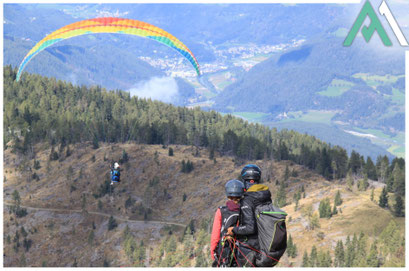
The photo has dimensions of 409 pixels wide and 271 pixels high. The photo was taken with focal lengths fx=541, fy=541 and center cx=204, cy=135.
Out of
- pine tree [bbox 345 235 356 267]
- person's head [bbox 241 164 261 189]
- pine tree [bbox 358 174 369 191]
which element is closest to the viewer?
person's head [bbox 241 164 261 189]

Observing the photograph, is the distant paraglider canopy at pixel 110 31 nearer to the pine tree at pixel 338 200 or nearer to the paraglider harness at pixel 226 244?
the paraglider harness at pixel 226 244

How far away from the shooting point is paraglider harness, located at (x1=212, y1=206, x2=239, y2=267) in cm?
1719

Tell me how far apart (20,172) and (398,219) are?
337 ft

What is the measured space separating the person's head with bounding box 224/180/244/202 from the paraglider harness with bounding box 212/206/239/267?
57 centimetres

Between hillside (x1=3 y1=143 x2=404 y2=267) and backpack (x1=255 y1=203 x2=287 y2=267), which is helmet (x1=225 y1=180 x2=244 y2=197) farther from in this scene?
hillside (x1=3 y1=143 x2=404 y2=267)

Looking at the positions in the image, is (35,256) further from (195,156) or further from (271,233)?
(271,233)

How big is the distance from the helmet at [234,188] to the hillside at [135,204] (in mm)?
73784

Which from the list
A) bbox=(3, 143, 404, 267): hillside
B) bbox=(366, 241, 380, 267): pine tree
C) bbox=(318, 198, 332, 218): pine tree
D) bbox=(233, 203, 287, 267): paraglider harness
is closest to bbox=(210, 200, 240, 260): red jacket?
bbox=(233, 203, 287, 267): paraglider harness

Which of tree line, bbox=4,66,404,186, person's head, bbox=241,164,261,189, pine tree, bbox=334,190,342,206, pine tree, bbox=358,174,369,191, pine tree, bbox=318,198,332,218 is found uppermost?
tree line, bbox=4,66,404,186

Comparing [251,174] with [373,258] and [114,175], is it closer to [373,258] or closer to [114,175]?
[114,175]

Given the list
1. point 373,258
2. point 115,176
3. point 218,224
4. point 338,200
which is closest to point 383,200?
point 338,200

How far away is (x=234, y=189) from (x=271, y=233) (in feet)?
5.75

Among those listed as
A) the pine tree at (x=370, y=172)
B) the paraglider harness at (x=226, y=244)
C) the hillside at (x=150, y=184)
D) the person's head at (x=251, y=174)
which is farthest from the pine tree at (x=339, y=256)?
the person's head at (x=251, y=174)

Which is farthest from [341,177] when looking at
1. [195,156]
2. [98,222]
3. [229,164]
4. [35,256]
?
[35,256]
